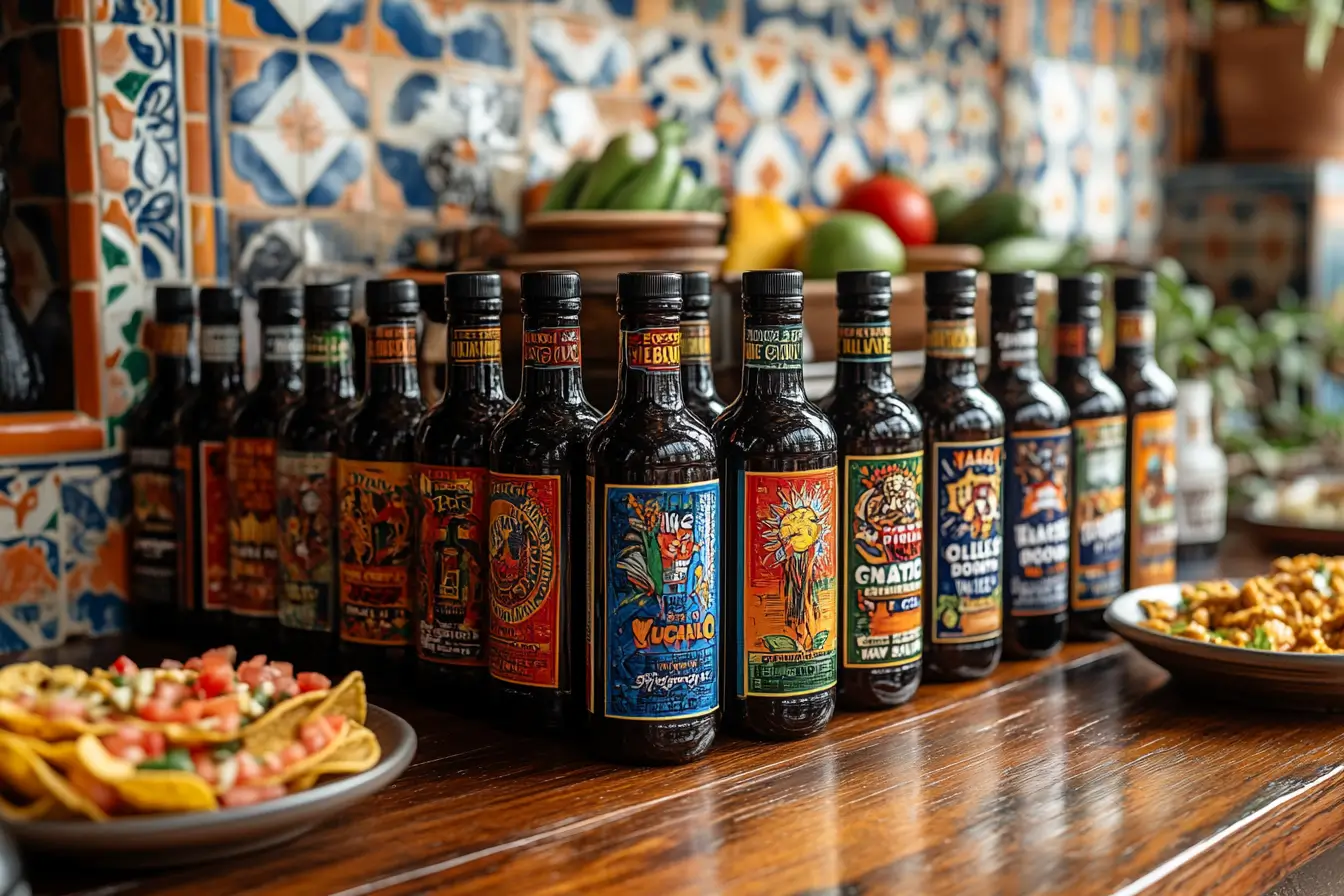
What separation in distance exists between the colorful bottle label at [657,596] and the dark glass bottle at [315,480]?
1.16 feet

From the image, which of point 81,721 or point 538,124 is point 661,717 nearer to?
point 81,721

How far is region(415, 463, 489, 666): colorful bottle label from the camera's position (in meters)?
1.08

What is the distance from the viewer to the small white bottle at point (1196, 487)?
1.73 meters

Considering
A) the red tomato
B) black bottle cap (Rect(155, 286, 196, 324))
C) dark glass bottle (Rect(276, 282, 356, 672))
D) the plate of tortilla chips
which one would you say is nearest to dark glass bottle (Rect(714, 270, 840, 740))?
the plate of tortilla chips

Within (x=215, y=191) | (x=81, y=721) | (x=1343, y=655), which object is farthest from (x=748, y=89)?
(x=81, y=721)

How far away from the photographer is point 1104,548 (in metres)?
1.36

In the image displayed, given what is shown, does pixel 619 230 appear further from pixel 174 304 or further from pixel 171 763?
pixel 171 763

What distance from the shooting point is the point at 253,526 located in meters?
1.29

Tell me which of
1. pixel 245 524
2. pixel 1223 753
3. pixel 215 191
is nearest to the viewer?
pixel 1223 753

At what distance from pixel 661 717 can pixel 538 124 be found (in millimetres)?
1016

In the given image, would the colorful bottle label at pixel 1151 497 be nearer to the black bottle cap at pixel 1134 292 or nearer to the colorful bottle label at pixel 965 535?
the black bottle cap at pixel 1134 292

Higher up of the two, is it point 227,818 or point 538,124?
point 538,124

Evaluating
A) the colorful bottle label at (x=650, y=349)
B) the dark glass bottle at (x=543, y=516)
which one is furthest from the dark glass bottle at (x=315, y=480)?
the colorful bottle label at (x=650, y=349)

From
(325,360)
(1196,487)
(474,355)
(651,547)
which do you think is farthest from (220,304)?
(1196,487)
